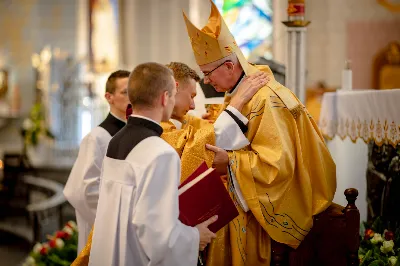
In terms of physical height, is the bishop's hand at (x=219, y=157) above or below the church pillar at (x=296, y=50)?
below

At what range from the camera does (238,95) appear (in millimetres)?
3076

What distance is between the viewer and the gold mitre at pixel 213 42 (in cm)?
308

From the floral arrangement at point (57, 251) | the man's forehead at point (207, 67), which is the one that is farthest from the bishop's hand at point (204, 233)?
Result: the floral arrangement at point (57, 251)

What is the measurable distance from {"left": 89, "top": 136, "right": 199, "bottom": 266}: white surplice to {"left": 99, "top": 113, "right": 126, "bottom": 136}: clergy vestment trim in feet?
4.35

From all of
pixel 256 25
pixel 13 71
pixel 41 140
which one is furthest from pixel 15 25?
pixel 256 25

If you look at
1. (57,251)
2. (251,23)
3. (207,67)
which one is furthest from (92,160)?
(251,23)

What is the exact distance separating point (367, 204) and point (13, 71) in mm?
11988

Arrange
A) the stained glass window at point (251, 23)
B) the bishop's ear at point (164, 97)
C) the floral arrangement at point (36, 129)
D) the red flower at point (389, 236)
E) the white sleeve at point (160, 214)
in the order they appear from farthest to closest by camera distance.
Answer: the floral arrangement at point (36, 129) < the stained glass window at point (251, 23) < the red flower at point (389, 236) < the bishop's ear at point (164, 97) < the white sleeve at point (160, 214)

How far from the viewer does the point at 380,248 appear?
348 centimetres

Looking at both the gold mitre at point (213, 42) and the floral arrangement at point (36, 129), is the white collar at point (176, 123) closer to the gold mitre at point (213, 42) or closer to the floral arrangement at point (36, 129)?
the gold mitre at point (213, 42)

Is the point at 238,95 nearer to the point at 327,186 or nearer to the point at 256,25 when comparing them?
the point at 327,186

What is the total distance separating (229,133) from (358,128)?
1.29 m

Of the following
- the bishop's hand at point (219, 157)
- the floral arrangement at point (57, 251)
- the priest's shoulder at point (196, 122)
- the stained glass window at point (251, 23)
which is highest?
the stained glass window at point (251, 23)

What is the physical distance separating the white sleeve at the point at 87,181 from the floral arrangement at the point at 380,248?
1.56 m
